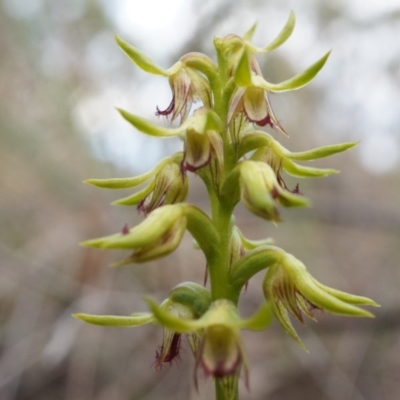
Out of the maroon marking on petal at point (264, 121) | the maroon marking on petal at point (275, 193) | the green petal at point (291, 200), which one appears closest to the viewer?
the green petal at point (291, 200)

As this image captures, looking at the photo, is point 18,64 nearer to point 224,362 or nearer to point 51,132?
point 51,132

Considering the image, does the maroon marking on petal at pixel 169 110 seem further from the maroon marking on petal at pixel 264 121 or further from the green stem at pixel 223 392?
the green stem at pixel 223 392

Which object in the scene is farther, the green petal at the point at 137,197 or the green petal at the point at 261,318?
the green petal at the point at 137,197

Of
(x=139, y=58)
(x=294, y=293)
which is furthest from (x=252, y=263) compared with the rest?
(x=139, y=58)

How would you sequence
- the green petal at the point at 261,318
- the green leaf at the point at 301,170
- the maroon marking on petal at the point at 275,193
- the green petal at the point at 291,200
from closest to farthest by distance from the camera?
the green petal at the point at 261,318
the green petal at the point at 291,200
the maroon marking on petal at the point at 275,193
the green leaf at the point at 301,170

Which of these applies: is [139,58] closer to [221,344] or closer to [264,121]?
[264,121]

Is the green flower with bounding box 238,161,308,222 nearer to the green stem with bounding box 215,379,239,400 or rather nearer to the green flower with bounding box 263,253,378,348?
the green flower with bounding box 263,253,378,348

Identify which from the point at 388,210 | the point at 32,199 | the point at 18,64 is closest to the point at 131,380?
the point at 388,210

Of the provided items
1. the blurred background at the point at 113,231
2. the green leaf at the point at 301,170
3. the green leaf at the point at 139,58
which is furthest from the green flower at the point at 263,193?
the blurred background at the point at 113,231

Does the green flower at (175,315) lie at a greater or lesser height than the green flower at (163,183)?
lesser
